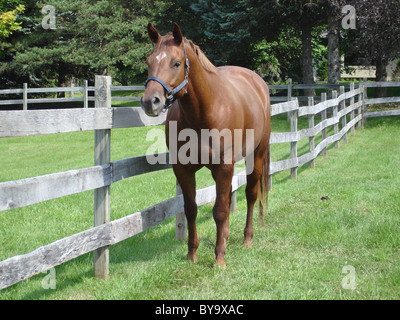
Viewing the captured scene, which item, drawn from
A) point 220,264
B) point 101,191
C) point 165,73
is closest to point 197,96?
point 165,73

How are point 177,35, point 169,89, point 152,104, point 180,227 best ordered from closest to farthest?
point 152,104 < point 169,89 < point 177,35 < point 180,227

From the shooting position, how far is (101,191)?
3.81 metres

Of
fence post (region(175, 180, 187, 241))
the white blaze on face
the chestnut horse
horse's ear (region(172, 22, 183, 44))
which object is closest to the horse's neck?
the chestnut horse

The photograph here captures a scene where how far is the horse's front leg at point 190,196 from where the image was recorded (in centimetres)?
407

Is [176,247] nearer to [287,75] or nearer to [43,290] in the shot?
[43,290]

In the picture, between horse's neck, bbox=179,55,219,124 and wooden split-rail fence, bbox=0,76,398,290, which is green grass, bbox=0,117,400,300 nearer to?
wooden split-rail fence, bbox=0,76,398,290

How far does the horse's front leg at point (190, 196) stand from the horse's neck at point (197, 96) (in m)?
0.49

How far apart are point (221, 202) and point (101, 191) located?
1.06 metres

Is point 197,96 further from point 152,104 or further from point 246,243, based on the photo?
point 246,243

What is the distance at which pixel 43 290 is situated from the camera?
3.58 meters

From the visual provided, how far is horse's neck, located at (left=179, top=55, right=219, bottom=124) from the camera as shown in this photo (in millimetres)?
3721

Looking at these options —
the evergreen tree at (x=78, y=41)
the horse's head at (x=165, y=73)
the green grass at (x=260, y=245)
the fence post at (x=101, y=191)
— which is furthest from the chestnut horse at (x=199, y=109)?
the evergreen tree at (x=78, y=41)

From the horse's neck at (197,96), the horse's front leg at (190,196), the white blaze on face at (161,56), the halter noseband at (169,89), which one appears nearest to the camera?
the halter noseband at (169,89)

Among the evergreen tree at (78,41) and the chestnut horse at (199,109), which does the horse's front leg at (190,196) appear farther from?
the evergreen tree at (78,41)
